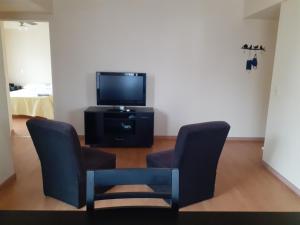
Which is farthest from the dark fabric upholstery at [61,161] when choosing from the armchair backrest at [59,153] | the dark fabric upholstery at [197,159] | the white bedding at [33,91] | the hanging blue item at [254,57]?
the white bedding at [33,91]

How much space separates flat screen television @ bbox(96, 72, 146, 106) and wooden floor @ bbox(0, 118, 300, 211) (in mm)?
872

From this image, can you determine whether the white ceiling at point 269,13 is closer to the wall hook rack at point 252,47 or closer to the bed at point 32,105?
the wall hook rack at point 252,47

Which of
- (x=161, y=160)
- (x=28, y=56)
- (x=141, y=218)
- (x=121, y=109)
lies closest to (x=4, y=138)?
(x=161, y=160)

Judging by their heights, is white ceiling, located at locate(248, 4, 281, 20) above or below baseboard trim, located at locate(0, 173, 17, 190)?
above

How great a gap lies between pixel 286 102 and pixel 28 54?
277 inches

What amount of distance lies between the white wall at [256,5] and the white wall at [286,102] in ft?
1.05

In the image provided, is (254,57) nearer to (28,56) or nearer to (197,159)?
(197,159)

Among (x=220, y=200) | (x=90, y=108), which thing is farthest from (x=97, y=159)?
(x=90, y=108)

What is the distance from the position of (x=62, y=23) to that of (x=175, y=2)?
202 cm

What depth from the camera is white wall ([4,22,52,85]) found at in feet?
24.1

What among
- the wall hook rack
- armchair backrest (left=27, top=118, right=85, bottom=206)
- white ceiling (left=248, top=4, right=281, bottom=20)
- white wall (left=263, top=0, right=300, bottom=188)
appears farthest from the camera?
the wall hook rack

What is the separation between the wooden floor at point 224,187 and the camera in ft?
8.49

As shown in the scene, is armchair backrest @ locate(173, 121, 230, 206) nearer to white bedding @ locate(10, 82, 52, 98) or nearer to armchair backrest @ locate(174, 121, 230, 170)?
armchair backrest @ locate(174, 121, 230, 170)

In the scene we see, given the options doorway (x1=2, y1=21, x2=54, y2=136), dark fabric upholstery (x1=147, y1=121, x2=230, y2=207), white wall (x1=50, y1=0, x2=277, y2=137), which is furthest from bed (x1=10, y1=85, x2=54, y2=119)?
dark fabric upholstery (x1=147, y1=121, x2=230, y2=207)
